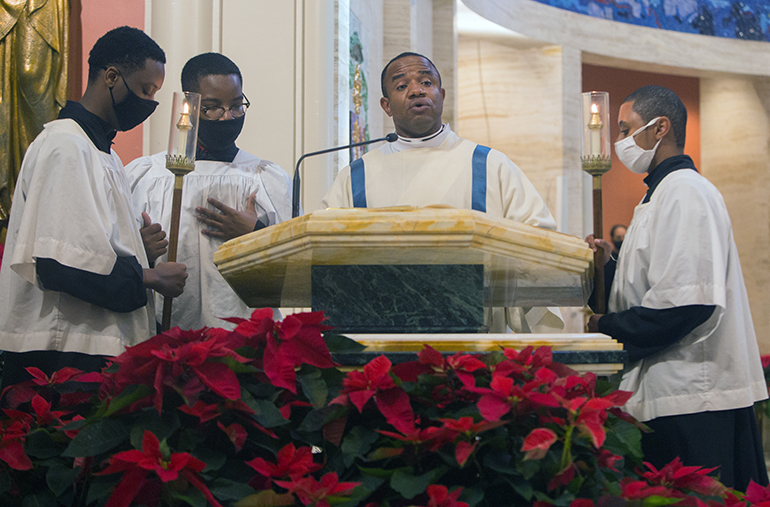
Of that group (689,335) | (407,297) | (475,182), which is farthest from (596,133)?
(407,297)

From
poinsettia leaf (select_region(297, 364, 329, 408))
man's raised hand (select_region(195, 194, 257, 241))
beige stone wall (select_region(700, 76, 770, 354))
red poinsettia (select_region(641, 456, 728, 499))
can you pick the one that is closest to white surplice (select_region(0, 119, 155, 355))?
man's raised hand (select_region(195, 194, 257, 241))

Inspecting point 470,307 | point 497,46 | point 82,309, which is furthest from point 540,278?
point 497,46

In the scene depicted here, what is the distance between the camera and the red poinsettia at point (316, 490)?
53.5 inches

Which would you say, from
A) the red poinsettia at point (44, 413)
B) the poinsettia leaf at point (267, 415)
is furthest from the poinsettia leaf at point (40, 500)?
the poinsettia leaf at point (267, 415)

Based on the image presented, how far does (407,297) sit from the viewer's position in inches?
74.8

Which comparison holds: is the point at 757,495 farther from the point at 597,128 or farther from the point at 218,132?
the point at 218,132

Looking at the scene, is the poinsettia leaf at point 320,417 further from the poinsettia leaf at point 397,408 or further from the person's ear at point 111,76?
the person's ear at point 111,76

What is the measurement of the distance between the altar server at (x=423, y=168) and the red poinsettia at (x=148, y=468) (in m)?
1.68

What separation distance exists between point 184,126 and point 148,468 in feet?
4.51

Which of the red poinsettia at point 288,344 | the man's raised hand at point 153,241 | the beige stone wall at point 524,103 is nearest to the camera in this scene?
the red poinsettia at point 288,344

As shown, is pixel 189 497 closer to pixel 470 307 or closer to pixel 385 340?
pixel 385 340

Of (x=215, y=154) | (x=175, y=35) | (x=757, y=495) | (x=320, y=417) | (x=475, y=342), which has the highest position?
(x=175, y=35)

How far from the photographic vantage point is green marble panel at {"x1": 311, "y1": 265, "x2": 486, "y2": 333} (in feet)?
6.20

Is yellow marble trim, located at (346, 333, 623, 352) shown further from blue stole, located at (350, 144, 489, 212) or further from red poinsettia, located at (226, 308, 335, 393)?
blue stole, located at (350, 144, 489, 212)
